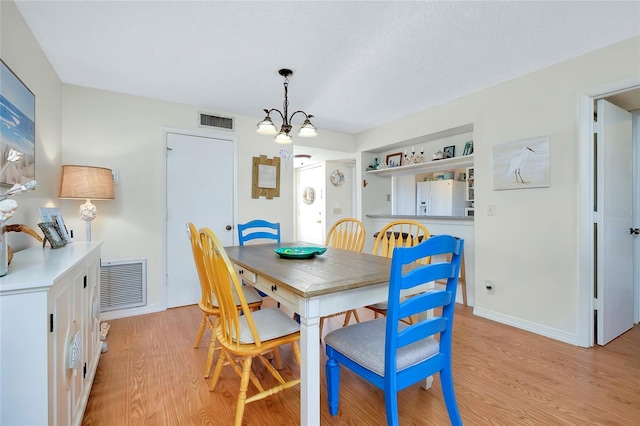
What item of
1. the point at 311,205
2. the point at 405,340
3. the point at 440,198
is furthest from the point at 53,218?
the point at 311,205

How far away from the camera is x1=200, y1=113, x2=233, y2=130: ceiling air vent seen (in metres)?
3.42

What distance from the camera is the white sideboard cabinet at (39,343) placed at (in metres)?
0.92

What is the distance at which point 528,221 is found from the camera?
8.49 ft

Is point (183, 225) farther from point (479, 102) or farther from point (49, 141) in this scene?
point (479, 102)

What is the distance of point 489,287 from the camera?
2.87m

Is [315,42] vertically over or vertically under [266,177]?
over

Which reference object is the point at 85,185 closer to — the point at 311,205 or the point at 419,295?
the point at 419,295

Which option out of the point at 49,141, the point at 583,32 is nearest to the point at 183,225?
the point at 49,141

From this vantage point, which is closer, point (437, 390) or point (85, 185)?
point (437, 390)

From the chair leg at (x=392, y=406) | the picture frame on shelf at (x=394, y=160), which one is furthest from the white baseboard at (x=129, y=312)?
the picture frame on shelf at (x=394, y=160)

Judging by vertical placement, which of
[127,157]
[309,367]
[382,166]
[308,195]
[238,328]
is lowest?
[309,367]

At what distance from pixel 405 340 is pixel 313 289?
0.42 meters

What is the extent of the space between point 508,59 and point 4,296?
3.23m

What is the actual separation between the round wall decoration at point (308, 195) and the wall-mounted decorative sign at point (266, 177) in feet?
7.50
